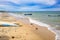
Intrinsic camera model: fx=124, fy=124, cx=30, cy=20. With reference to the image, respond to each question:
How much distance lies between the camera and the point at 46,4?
163 centimetres

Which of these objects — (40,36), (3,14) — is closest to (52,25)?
(40,36)

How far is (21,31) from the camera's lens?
1577mm

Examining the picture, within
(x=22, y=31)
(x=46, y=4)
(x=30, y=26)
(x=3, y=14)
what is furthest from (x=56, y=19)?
(x=3, y=14)

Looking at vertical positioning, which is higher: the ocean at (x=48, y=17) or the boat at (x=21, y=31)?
the ocean at (x=48, y=17)

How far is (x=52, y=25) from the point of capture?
1.61 metres

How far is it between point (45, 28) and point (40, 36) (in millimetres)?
122

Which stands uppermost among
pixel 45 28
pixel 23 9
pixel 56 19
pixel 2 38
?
pixel 23 9

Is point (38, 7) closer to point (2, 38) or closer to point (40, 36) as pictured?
point (40, 36)

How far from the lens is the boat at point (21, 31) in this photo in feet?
5.15

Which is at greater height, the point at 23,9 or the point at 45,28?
the point at 23,9

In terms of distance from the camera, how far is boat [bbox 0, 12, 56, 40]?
157 cm

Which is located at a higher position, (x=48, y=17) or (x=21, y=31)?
(x=48, y=17)

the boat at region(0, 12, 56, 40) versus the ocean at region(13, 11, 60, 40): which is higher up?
the ocean at region(13, 11, 60, 40)

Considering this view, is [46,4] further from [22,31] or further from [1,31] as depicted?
[1,31]
